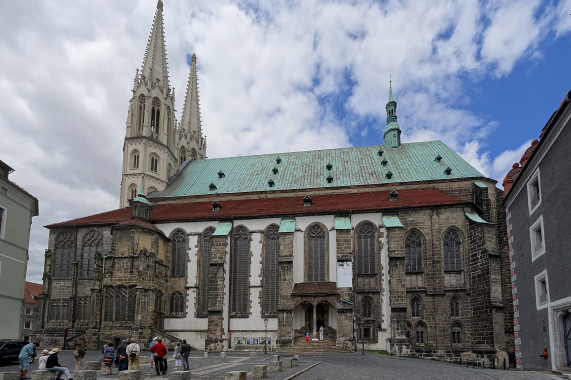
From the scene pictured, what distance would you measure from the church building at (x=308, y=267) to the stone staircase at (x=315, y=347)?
1.62 ft

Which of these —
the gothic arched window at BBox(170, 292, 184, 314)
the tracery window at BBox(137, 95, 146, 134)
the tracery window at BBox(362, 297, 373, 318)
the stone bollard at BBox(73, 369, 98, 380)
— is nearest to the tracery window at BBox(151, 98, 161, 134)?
the tracery window at BBox(137, 95, 146, 134)

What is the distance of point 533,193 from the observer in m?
22.3

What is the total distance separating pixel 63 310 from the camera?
42.4m

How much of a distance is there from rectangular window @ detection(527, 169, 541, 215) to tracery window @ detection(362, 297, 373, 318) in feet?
61.8

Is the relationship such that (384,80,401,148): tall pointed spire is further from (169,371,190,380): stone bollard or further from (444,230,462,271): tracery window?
(169,371,190,380): stone bollard

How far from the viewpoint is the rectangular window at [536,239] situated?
21359 mm

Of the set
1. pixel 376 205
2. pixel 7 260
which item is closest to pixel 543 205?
pixel 376 205

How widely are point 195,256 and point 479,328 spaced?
23.4m

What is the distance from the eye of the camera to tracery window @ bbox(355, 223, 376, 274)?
132 feet

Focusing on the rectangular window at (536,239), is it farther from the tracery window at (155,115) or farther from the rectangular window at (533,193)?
the tracery window at (155,115)

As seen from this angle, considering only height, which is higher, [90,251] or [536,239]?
[90,251]

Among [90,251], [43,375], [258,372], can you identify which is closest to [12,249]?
[90,251]

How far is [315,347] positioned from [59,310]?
22231mm

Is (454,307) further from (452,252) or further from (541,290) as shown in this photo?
(541,290)
